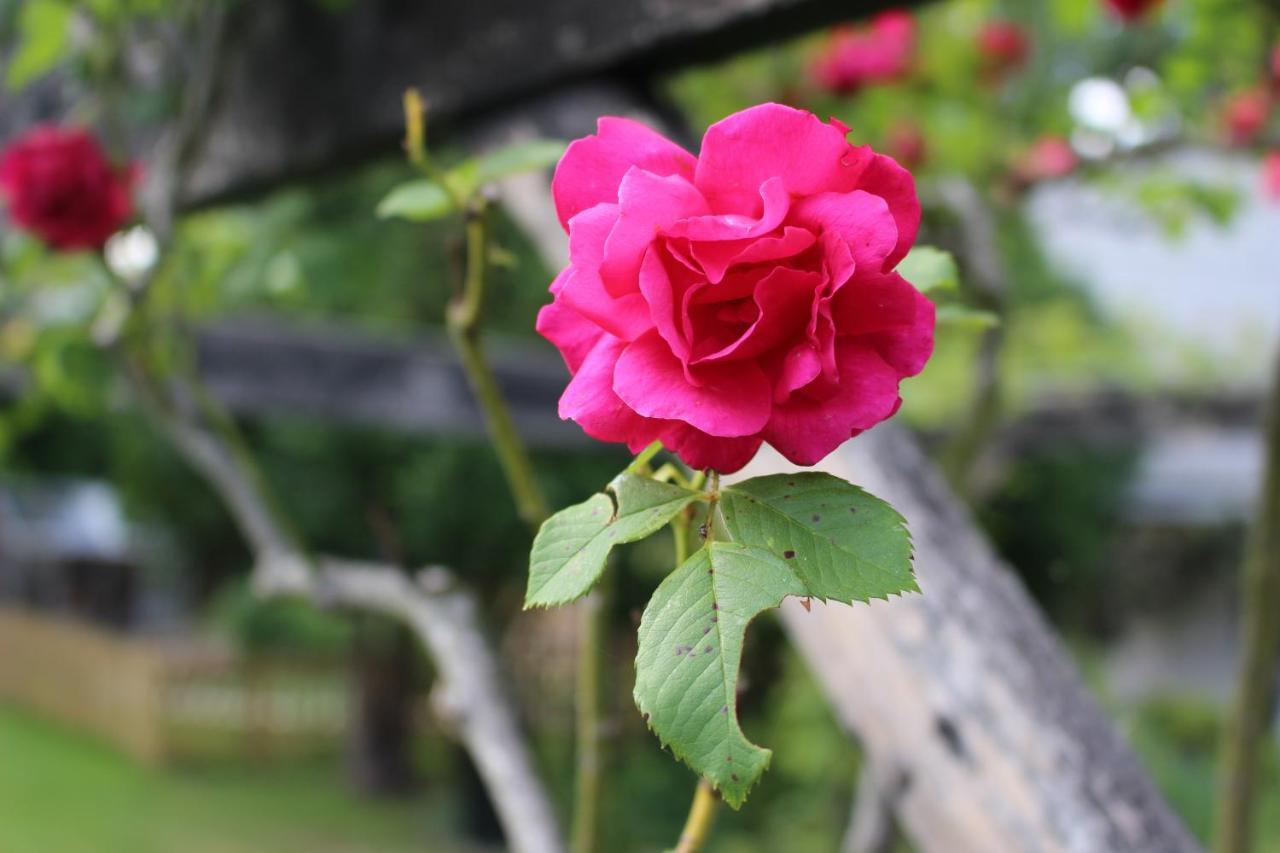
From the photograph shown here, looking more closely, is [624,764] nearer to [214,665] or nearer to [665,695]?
[214,665]

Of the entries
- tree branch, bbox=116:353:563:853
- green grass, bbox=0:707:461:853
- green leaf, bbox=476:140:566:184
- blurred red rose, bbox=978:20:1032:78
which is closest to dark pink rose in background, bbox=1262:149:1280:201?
blurred red rose, bbox=978:20:1032:78

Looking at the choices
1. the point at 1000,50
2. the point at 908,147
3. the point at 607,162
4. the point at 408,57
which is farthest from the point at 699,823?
the point at 1000,50

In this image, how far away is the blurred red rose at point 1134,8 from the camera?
4.36ft

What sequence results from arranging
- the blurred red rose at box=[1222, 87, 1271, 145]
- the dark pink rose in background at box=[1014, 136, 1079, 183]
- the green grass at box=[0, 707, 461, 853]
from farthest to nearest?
1. the green grass at box=[0, 707, 461, 853]
2. the dark pink rose in background at box=[1014, 136, 1079, 183]
3. the blurred red rose at box=[1222, 87, 1271, 145]

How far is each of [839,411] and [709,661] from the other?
0.27 feet

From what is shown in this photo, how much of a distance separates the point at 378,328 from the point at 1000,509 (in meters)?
3.61

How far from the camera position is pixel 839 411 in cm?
34

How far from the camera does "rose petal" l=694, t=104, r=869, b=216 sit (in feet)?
1.15

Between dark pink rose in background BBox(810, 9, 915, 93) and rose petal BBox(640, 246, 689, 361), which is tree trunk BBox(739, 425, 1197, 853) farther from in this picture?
dark pink rose in background BBox(810, 9, 915, 93)

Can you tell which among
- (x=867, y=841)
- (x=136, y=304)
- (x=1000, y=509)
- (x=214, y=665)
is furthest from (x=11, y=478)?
(x=867, y=841)

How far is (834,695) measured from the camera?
0.76 meters

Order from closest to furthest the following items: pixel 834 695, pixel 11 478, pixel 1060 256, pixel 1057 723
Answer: pixel 1057 723 → pixel 834 695 → pixel 11 478 → pixel 1060 256

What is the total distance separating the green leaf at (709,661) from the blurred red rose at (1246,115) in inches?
72.8

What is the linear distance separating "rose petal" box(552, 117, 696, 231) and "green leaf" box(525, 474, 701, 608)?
0.30ft
